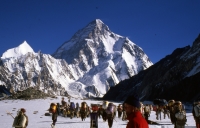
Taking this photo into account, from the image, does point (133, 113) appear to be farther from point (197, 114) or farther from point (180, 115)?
point (197, 114)

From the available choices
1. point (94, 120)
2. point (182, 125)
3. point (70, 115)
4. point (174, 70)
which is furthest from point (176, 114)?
point (174, 70)

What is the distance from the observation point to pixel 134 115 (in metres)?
4.94

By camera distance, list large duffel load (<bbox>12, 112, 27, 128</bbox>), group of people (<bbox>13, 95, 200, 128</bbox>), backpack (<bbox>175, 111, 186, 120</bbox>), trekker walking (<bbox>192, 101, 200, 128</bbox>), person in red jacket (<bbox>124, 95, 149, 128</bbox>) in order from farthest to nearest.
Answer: trekker walking (<bbox>192, 101, 200, 128</bbox>), backpack (<bbox>175, 111, 186, 120</bbox>), large duffel load (<bbox>12, 112, 27, 128</bbox>), group of people (<bbox>13, 95, 200, 128</bbox>), person in red jacket (<bbox>124, 95, 149, 128</bbox>)

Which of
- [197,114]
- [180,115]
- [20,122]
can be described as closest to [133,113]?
[180,115]

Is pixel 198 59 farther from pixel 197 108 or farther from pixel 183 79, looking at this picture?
pixel 197 108

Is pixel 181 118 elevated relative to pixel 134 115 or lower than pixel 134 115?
lower

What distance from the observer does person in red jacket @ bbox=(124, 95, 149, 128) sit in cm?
477

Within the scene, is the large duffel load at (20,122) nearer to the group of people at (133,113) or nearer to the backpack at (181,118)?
the group of people at (133,113)

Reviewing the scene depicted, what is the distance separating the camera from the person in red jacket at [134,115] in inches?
188

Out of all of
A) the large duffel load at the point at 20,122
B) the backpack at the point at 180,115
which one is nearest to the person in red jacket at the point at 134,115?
the backpack at the point at 180,115

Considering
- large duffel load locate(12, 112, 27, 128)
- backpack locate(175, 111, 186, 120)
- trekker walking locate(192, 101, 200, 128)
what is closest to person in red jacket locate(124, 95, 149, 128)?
backpack locate(175, 111, 186, 120)

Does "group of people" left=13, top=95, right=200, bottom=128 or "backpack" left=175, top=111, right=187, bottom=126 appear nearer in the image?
"group of people" left=13, top=95, right=200, bottom=128

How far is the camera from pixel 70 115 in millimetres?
26438

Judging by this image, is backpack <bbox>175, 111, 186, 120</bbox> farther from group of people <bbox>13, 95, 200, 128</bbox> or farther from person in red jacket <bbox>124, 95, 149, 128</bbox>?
person in red jacket <bbox>124, 95, 149, 128</bbox>
